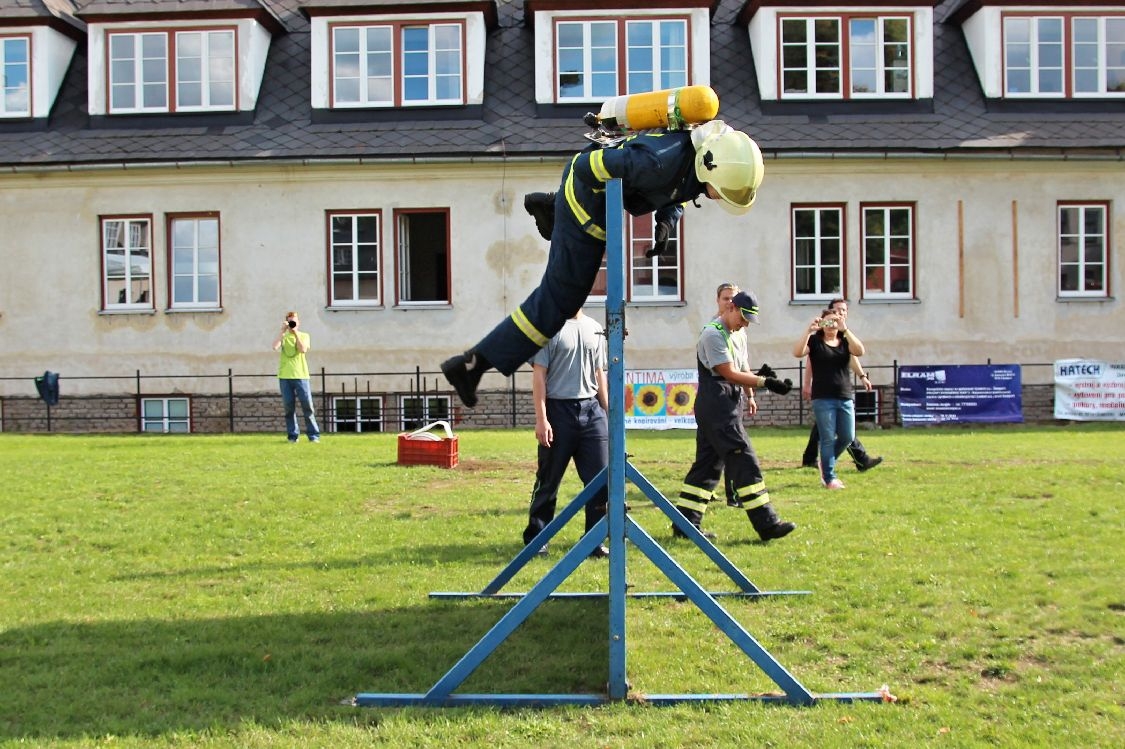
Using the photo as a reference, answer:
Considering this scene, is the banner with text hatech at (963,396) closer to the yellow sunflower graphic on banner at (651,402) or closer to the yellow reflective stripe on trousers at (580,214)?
the yellow sunflower graphic on banner at (651,402)

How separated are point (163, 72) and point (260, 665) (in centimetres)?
2183

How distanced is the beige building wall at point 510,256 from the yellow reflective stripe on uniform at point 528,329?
697 inches

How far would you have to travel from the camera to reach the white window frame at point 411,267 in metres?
23.8

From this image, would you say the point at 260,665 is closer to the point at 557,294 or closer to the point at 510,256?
the point at 557,294

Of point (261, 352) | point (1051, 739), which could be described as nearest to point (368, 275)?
point (261, 352)

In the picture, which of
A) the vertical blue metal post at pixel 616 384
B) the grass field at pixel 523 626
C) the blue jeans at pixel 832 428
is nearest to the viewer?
the grass field at pixel 523 626

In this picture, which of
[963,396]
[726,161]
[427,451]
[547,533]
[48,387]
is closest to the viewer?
[726,161]

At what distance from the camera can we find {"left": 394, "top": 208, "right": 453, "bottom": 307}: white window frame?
78.2 feet

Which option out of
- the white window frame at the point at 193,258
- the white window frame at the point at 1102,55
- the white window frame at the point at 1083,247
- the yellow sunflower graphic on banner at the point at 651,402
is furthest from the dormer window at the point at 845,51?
the white window frame at the point at 193,258

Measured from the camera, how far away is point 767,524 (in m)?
8.29

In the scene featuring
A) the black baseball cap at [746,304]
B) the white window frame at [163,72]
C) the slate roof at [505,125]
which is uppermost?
the white window frame at [163,72]

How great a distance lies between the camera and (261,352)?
23.9 m

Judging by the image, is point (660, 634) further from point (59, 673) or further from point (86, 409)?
point (86, 409)

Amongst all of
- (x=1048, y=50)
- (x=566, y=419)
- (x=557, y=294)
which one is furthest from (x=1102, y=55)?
(x=557, y=294)
